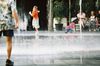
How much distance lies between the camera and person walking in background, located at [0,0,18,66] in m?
10.9

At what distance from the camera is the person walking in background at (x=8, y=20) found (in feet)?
35.7

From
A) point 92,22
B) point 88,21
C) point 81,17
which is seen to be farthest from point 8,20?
point 88,21

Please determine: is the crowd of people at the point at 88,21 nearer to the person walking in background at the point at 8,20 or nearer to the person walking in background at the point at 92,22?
the person walking in background at the point at 92,22

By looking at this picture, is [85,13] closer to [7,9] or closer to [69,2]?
[69,2]

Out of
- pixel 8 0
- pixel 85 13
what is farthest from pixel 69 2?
pixel 8 0

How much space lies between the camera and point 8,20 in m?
10.9

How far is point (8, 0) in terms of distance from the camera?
11102mm

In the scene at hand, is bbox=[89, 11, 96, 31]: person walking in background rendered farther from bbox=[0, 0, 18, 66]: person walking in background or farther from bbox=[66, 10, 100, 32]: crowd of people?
bbox=[0, 0, 18, 66]: person walking in background

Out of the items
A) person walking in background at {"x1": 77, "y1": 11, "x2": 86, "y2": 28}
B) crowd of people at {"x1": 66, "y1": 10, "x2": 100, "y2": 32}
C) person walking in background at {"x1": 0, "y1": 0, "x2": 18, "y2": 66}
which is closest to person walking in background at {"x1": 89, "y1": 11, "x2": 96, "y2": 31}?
crowd of people at {"x1": 66, "y1": 10, "x2": 100, "y2": 32}

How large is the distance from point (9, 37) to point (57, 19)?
30601 mm

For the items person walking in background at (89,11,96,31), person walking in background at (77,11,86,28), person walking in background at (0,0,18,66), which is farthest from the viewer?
person walking in background at (89,11,96,31)

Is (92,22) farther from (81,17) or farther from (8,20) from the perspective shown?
(8,20)

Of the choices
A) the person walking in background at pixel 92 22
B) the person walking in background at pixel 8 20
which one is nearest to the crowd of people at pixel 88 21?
the person walking in background at pixel 92 22

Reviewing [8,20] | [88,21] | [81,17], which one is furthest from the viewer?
[88,21]
